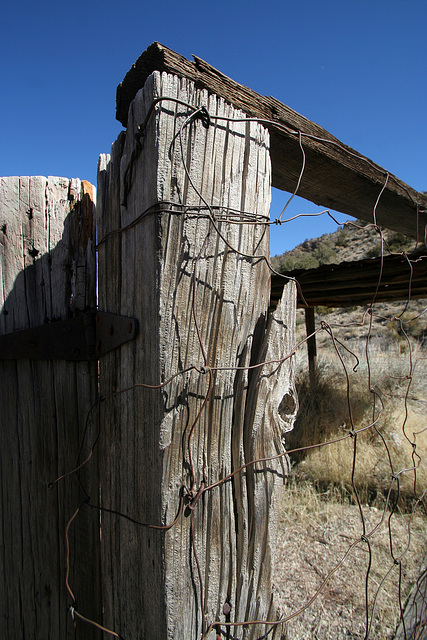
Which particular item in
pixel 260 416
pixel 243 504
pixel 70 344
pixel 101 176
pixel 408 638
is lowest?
pixel 408 638

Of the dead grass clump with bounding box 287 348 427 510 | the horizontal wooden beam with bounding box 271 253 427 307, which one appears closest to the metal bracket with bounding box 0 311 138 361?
the dead grass clump with bounding box 287 348 427 510

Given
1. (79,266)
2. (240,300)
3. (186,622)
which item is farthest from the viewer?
(79,266)

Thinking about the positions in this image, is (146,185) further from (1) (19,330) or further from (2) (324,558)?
(2) (324,558)

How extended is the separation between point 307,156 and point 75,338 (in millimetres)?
1212

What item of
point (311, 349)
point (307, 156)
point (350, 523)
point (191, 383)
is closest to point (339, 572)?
point (350, 523)

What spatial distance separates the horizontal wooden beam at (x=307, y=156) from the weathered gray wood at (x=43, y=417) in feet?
1.53

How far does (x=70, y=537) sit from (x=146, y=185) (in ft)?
3.77

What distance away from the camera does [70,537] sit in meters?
1.28

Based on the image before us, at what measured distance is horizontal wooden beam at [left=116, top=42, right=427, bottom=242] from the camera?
3.52ft

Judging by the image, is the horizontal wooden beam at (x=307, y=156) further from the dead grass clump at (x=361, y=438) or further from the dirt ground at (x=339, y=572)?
the dirt ground at (x=339, y=572)

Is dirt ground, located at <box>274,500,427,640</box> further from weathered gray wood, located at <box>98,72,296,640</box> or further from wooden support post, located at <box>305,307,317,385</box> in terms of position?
wooden support post, located at <box>305,307,317,385</box>

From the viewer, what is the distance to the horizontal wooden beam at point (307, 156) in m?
1.07

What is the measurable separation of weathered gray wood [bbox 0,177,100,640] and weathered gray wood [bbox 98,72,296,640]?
16cm

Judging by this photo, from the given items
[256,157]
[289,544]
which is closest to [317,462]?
[289,544]
